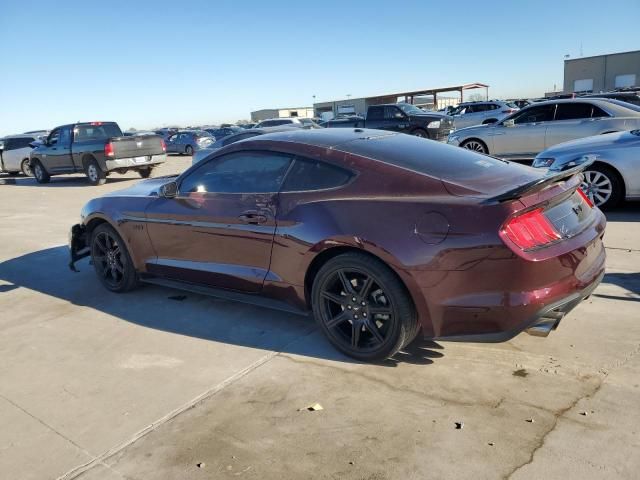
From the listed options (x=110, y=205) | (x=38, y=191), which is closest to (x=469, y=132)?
(x=110, y=205)

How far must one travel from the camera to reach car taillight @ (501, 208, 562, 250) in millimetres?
2977

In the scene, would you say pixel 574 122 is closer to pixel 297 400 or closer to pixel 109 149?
pixel 297 400

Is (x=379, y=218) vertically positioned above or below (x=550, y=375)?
above

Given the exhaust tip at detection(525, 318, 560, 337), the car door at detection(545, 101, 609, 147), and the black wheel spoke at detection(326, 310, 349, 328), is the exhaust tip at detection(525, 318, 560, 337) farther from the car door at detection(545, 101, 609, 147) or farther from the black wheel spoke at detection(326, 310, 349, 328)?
the car door at detection(545, 101, 609, 147)

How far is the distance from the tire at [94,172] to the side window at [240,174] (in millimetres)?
11838

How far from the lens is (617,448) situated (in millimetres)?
2557

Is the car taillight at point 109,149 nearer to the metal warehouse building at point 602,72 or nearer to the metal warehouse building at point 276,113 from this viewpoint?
the metal warehouse building at point 602,72

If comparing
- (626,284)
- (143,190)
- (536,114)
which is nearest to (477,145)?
(536,114)

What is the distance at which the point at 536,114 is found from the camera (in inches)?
443

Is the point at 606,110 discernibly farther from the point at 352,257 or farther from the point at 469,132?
the point at 352,257

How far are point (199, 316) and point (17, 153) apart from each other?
20261 mm

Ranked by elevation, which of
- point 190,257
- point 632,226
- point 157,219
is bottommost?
point 632,226

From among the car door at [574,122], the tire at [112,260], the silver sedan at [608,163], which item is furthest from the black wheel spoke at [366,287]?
the car door at [574,122]

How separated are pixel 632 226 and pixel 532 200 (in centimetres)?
443
